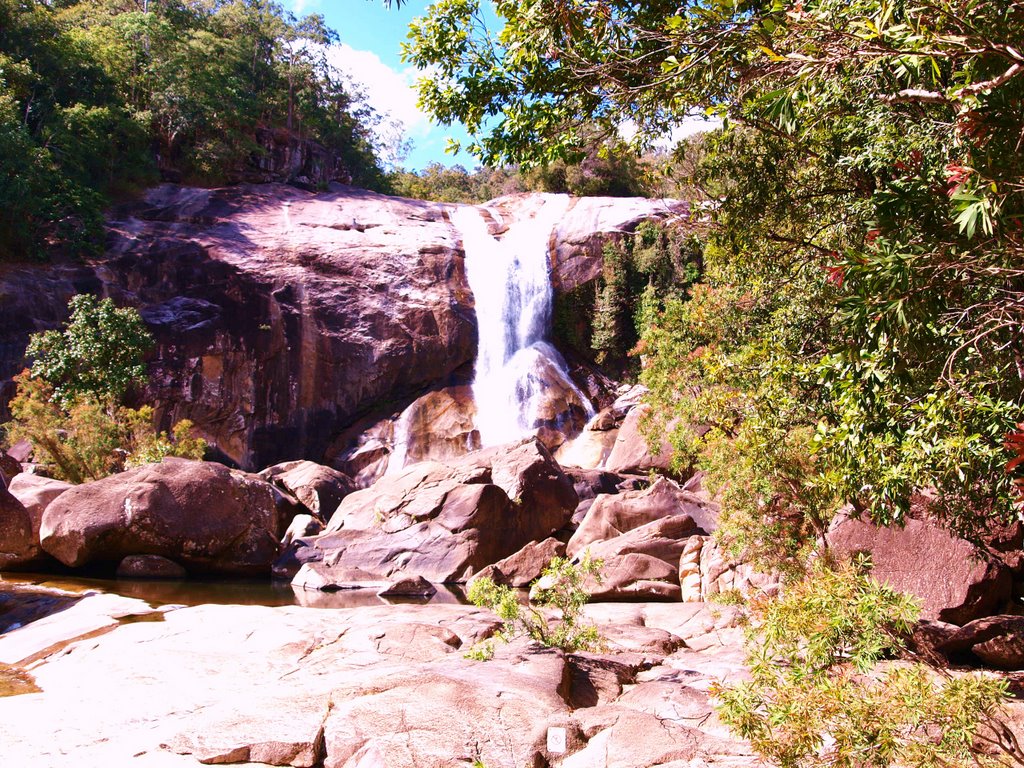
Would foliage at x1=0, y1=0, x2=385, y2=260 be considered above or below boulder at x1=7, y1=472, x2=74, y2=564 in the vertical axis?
above

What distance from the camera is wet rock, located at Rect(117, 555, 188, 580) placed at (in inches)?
675

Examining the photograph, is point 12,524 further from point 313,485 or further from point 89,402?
point 89,402

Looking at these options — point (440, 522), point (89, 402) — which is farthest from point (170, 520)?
point (89, 402)

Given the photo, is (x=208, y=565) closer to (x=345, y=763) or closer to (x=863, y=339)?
(x=345, y=763)

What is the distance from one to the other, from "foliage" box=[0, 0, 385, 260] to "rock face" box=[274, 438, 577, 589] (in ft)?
59.6

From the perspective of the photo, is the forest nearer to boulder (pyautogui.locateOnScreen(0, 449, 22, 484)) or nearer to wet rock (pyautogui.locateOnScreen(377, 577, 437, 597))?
wet rock (pyautogui.locateOnScreen(377, 577, 437, 597))

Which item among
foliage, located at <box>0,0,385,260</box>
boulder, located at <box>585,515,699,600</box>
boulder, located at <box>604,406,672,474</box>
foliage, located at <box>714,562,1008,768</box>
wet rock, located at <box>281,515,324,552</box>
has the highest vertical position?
foliage, located at <box>0,0,385,260</box>

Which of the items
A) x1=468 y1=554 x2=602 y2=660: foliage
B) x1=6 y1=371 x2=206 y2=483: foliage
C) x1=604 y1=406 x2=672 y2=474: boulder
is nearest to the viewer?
x1=468 y1=554 x2=602 y2=660: foliage

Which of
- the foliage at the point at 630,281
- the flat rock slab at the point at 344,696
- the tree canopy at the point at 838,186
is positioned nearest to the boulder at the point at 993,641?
the tree canopy at the point at 838,186

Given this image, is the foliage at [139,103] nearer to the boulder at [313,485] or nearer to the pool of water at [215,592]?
the boulder at [313,485]

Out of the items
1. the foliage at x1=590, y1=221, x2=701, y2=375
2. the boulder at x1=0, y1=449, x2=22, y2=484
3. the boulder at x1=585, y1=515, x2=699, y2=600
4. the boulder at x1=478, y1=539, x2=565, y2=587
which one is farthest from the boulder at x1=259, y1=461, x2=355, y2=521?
the foliage at x1=590, y1=221, x2=701, y2=375

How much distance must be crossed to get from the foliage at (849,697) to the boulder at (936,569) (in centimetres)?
479

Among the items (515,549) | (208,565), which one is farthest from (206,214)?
(515,549)

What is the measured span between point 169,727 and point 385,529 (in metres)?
14.0
